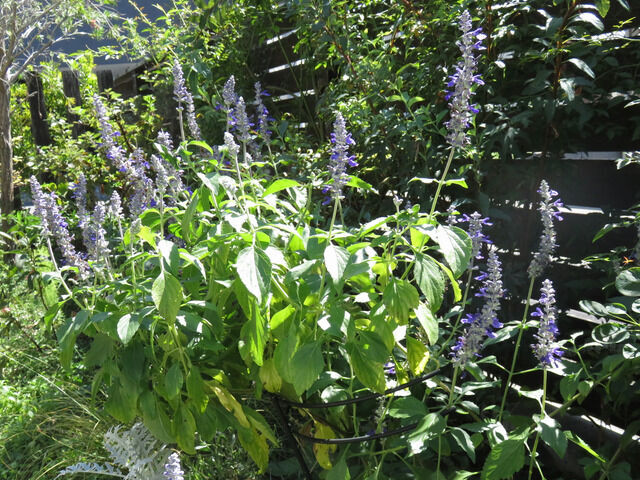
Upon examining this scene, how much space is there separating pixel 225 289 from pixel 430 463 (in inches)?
35.0

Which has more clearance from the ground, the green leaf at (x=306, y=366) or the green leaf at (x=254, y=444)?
the green leaf at (x=306, y=366)

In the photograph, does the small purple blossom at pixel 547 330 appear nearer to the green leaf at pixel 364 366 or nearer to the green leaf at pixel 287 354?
the green leaf at pixel 364 366

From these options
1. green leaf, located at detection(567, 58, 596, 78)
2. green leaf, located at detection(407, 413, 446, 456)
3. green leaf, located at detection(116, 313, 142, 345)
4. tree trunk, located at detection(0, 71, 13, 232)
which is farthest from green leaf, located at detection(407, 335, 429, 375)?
tree trunk, located at detection(0, 71, 13, 232)

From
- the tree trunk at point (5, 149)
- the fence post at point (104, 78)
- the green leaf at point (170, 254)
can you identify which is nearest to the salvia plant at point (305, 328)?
the green leaf at point (170, 254)

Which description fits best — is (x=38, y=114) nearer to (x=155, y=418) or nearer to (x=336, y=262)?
(x=155, y=418)

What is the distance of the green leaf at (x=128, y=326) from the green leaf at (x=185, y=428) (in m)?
Result: 0.30

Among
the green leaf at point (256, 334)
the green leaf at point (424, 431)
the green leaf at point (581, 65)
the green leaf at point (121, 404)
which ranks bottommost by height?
the green leaf at point (424, 431)

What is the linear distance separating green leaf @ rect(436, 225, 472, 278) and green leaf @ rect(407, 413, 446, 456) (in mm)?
477

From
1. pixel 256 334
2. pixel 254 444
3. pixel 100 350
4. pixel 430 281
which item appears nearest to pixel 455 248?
pixel 430 281

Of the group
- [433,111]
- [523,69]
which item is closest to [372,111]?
[433,111]

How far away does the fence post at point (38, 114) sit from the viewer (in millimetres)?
5809

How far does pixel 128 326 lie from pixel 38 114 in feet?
16.6

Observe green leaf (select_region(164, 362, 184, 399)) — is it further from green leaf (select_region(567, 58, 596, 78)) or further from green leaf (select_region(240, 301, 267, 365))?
green leaf (select_region(567, 58, 596, 78))

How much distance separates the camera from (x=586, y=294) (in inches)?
90.9
